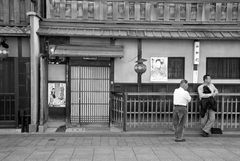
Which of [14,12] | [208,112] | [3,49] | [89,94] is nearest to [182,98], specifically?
[208,112]

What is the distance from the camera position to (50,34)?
9391 mm

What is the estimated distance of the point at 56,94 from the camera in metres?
9.96

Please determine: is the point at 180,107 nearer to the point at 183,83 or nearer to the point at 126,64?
the point at 183,83

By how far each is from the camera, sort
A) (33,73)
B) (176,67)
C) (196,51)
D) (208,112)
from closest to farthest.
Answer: (208,112)
(33,73)
(196,51)
(176,67)

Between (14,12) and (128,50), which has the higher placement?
(14,12)

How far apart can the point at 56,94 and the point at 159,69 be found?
4297mm

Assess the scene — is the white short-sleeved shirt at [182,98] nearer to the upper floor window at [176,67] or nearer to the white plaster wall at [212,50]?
the upper floor window at [176,67]

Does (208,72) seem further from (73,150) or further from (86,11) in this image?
(73,150)

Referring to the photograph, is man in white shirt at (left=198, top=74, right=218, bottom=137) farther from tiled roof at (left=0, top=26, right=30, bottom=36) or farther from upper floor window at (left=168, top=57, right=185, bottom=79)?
tiled roof at (left=0, top=26, right=30, bottom=36)

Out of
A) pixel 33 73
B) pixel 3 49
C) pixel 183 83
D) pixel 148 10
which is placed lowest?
pixel 183 83

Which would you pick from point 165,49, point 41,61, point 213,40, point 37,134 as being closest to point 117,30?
point 165,49

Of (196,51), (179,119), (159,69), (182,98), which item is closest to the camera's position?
(182,98)

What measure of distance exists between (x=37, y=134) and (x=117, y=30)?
499 centimetres

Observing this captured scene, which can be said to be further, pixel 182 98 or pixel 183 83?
pixel 183 83
